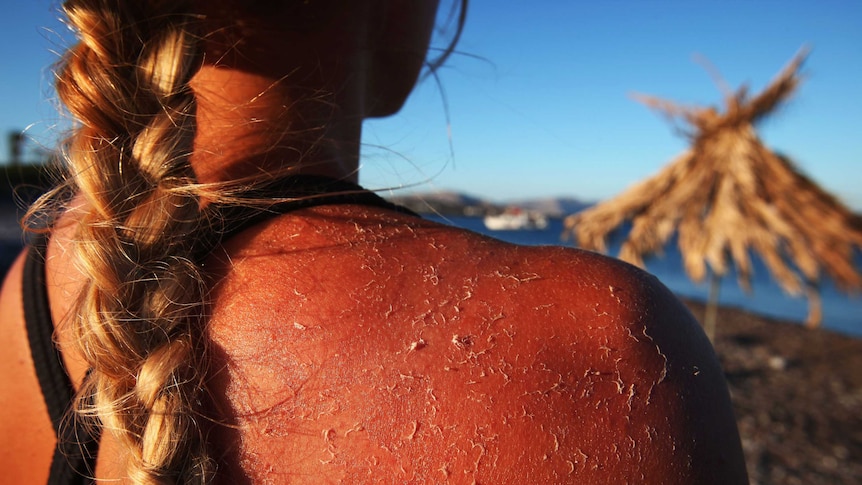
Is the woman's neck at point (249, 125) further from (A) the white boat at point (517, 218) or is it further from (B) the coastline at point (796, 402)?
Answer: (B) the coastline at point (796, 402)

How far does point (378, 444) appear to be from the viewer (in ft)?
2.26

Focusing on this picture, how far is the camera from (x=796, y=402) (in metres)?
8.09

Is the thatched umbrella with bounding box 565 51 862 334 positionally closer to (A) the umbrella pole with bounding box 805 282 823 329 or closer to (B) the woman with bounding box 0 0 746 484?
(A) the umbrella pole with bounding box 805 282 823 329

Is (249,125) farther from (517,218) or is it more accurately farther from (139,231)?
(517,218)

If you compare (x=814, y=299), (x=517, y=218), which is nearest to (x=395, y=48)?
(x=517, y=218)

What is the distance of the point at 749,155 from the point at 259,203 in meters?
7.45

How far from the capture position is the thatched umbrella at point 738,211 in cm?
675

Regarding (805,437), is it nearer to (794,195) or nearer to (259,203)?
(794,195)

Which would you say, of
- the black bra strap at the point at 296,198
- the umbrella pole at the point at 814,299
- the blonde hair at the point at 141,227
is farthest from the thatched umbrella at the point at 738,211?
the blonde hair at the point at 141,227

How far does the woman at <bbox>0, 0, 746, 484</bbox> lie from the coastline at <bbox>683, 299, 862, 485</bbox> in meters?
6.23

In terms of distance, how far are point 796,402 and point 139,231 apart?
9.57 meters

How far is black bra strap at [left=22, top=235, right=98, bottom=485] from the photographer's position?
34.0 inches

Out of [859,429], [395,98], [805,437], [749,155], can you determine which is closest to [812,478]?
[805,437]

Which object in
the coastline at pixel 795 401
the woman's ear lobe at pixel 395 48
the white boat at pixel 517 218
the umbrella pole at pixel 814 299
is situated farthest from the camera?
the umbrella pole at pixel 814 299
